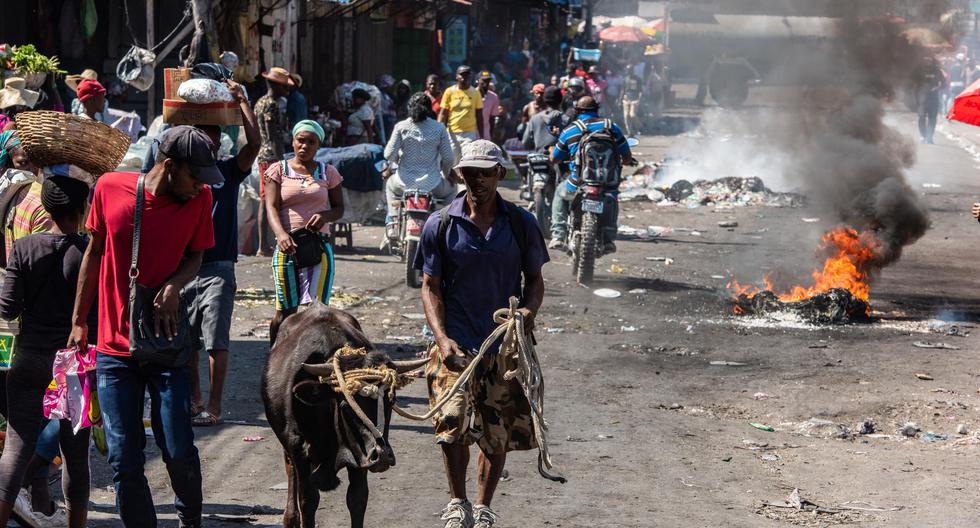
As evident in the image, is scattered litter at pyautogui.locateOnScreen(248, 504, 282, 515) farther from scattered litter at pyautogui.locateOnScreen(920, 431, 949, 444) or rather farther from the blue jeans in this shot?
scattered litter at pyautogui.locateOnScreen(920, 431, 949, 444)

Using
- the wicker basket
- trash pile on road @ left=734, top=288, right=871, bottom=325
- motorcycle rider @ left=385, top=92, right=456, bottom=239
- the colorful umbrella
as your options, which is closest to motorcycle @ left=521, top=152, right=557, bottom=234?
motorcycle rider @ left=385, top=92, right=456, bottom=239

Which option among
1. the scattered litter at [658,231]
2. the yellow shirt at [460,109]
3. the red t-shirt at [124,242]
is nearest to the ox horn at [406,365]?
the red t-shirt at [124,242]

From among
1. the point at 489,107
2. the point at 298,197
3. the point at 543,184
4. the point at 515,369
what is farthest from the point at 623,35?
the point at 515,369

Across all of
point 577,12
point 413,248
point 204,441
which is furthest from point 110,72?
point 577,12

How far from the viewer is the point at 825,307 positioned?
38.1ft

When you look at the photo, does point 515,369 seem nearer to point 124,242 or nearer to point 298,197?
point 124,242

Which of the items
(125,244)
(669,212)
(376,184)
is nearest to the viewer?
(125,244)

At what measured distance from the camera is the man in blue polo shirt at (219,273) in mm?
6895

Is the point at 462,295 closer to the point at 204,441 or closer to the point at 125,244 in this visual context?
the point at 125,244

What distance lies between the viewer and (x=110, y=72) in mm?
16906

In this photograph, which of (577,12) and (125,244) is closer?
(125,244)

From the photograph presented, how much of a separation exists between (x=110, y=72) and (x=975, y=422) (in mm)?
12435

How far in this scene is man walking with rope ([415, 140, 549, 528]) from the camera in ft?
18.8

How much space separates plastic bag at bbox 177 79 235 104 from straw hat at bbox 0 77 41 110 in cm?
237
